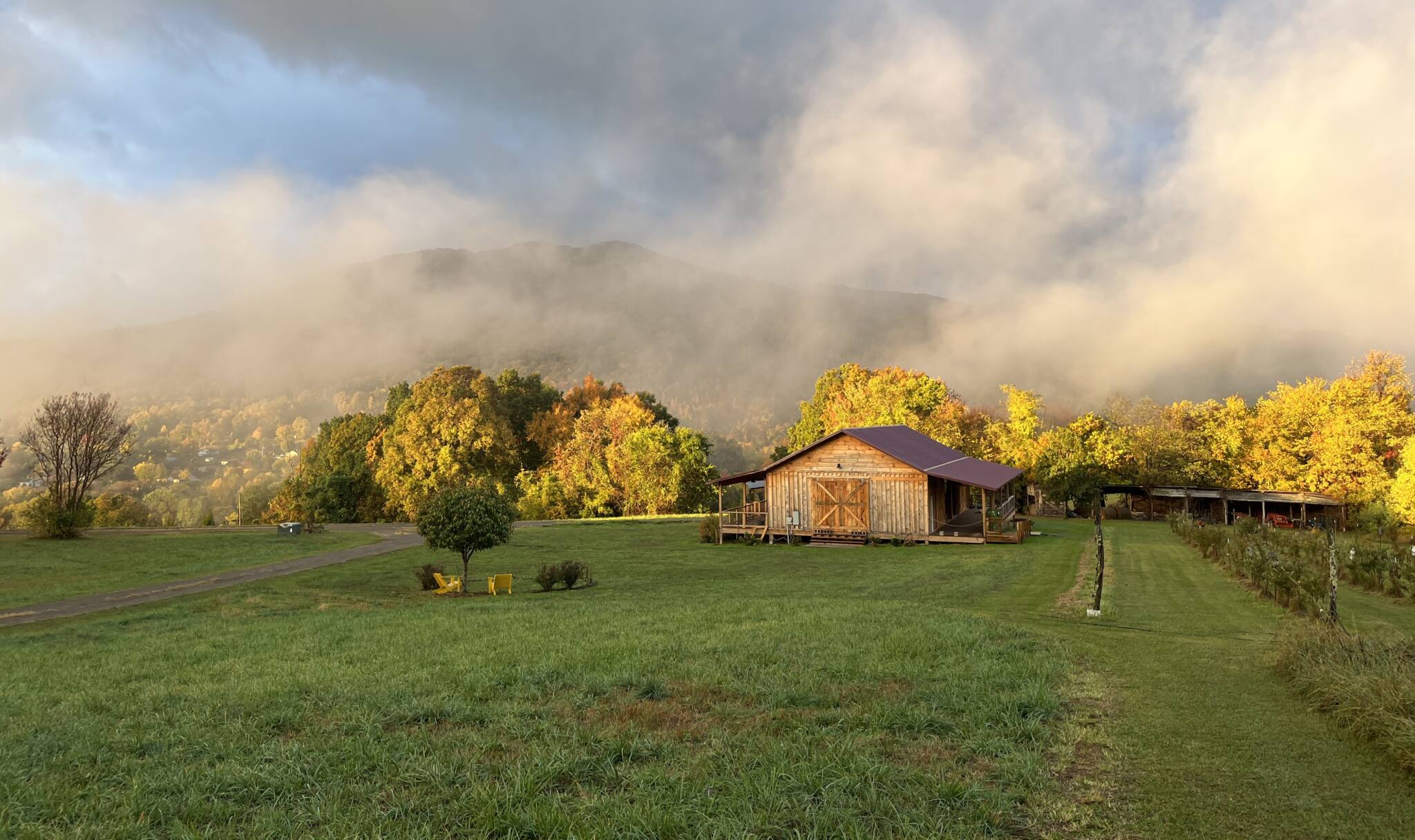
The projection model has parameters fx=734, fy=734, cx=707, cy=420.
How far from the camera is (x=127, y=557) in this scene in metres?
28.0

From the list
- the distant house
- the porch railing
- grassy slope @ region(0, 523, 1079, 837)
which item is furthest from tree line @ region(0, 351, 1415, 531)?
grassy slope @ region(0, 523, 1079, 837)

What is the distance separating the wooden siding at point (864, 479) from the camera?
33.5 m

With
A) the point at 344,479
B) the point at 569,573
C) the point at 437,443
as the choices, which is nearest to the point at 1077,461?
the point at 569,573

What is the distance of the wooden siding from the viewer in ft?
110

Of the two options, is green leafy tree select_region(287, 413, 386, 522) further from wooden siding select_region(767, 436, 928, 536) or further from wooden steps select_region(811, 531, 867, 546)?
wooden steps select_region(811, 531, 867, 546)

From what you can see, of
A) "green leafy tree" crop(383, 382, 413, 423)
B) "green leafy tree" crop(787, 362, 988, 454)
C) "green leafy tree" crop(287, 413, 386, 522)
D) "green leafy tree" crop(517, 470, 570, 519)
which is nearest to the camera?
"green leafy tree" crop(787, 362, 988, 454)

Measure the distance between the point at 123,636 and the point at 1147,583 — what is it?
23.1 meters

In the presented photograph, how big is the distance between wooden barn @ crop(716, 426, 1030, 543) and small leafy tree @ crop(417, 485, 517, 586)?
15791 mm

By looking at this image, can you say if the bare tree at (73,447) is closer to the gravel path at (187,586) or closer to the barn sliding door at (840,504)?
the gravel path at (187,586)

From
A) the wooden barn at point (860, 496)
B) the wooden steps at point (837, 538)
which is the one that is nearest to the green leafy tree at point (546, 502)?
the wooden barn at point (860, 496)

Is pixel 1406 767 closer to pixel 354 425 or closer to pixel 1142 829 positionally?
pixel 1142 829

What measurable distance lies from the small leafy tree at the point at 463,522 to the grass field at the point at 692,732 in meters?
6.80

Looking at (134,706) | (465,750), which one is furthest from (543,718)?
(134,706)

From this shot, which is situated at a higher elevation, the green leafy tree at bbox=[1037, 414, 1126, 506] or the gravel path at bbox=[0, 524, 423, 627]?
the green leafy tree at bbox=[1037, 414, 1126, 506]
